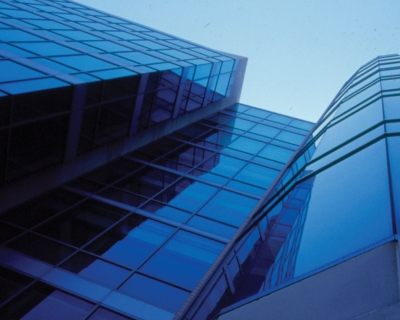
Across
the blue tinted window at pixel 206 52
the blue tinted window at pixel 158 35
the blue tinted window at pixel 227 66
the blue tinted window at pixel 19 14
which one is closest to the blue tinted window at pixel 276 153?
the blue tinted window at pixel 227 66

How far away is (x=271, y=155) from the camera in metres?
19.9

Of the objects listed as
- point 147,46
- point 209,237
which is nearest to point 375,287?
point 209,237

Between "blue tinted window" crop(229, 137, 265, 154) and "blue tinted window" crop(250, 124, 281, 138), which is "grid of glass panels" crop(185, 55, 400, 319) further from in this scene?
"blue tinted window" crop(250, 124, 281, 138)

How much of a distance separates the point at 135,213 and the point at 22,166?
132 inches

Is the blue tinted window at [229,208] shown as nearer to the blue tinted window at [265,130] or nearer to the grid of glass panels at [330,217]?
the grid of glass panels at [330,217]

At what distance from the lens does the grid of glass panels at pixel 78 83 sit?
10.8m

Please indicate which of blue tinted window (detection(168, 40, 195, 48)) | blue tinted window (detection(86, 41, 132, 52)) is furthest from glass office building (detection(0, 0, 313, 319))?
blue tinted window (detection(168, 40, 195, 48))

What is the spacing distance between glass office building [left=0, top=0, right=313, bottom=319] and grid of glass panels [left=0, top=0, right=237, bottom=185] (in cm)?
5

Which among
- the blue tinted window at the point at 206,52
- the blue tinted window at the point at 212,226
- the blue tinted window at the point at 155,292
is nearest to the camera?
the blue tinted window at the point at 155,292

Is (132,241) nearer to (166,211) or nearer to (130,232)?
(130,232)

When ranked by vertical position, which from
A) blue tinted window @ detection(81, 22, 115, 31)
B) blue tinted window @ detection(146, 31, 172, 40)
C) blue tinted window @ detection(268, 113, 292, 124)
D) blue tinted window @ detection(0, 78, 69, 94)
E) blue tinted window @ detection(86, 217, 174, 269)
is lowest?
blue tinted window @ detection(86, 217, 174, 269)

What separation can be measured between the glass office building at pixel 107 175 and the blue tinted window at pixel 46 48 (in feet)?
0.17

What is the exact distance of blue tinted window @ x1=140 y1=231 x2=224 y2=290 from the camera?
10117 millimetres

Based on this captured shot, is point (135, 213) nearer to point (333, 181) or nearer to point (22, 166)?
point (22, 166)
